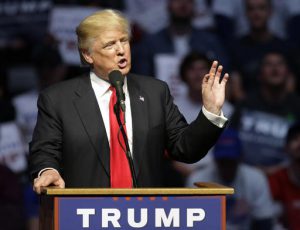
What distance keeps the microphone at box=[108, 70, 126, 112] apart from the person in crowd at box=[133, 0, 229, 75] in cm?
371

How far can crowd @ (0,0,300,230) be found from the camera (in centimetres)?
704

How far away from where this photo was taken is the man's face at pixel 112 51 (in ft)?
11.6

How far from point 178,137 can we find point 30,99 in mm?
3723

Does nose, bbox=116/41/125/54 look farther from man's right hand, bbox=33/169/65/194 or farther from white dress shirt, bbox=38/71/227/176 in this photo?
man's right hand, bbox=33/169/65/194

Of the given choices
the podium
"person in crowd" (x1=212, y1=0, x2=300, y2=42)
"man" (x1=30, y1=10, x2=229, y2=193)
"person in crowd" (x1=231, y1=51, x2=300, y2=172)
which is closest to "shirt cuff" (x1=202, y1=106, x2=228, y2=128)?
"man" (x1=30, y1=10, x2=229, y2=193)

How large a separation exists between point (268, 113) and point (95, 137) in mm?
4012

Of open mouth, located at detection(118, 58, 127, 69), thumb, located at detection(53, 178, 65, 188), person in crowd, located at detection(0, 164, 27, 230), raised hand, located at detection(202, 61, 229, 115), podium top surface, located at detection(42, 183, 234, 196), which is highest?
open mouth, located at detection(118, 58, 127, 69)

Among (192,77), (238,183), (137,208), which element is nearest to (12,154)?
(192,77)

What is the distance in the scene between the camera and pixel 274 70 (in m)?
7.33

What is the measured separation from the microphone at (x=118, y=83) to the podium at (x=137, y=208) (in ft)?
1.11

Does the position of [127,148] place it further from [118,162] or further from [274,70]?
[274,70]

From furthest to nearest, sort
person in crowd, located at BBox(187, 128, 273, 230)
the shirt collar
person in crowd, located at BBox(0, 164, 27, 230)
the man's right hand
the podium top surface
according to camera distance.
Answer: person in crowd, located at BBox(187, 128, 273, 230) < person in crowd, located at BBox(0, 164, 27, 230) < the shirt collar < the man's right hand < the podium top surface

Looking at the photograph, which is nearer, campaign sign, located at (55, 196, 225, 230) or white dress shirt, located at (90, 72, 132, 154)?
campaign sign, located at (55, 196, 225, 230)

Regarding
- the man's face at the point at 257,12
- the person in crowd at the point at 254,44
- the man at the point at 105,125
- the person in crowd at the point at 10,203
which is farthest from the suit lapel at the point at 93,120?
the man's face at the point at 257,12
